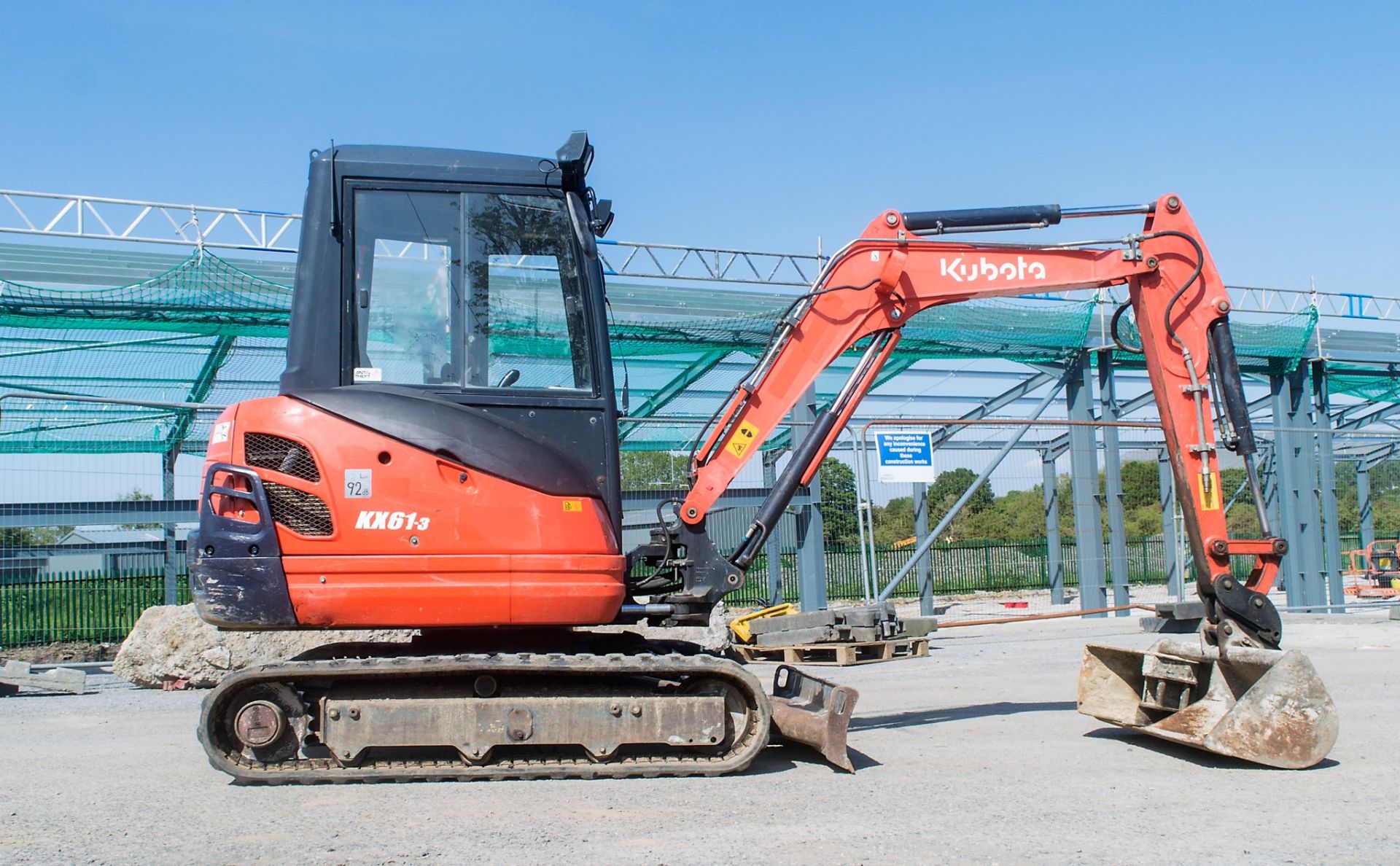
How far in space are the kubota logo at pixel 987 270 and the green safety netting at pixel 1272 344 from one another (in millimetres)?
9904

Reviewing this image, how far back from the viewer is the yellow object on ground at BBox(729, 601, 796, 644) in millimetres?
12969

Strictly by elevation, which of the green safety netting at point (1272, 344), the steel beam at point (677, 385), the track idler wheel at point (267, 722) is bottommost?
the track idler wheel at point (267, 722)

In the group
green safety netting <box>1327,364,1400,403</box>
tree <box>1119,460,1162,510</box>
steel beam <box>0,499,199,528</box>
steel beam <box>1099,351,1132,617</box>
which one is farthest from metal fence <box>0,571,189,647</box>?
tree <box>1119,460,1162,510</box>

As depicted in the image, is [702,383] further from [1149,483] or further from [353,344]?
[1149,483]

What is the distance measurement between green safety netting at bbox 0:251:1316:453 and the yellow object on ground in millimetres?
2452

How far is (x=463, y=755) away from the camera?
5.89 metres

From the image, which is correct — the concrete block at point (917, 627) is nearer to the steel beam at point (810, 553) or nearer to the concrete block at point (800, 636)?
the concrete block at point (800, 636)

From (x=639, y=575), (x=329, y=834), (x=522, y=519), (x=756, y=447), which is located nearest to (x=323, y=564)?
(x=522, y=519)

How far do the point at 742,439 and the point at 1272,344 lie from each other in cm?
1370

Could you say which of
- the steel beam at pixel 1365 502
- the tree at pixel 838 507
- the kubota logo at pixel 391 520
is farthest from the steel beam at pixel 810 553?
the steel beam at pixel 1365 502

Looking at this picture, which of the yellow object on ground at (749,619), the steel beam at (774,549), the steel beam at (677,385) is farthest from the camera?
the steel beam at (677,385)

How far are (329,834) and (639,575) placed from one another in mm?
2439

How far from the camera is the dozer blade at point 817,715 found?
19.6ft

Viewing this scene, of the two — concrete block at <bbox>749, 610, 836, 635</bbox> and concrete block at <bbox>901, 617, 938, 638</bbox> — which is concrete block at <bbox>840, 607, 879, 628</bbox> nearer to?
concrete block at <bbox>749, 610, 836, 635</bbox>
